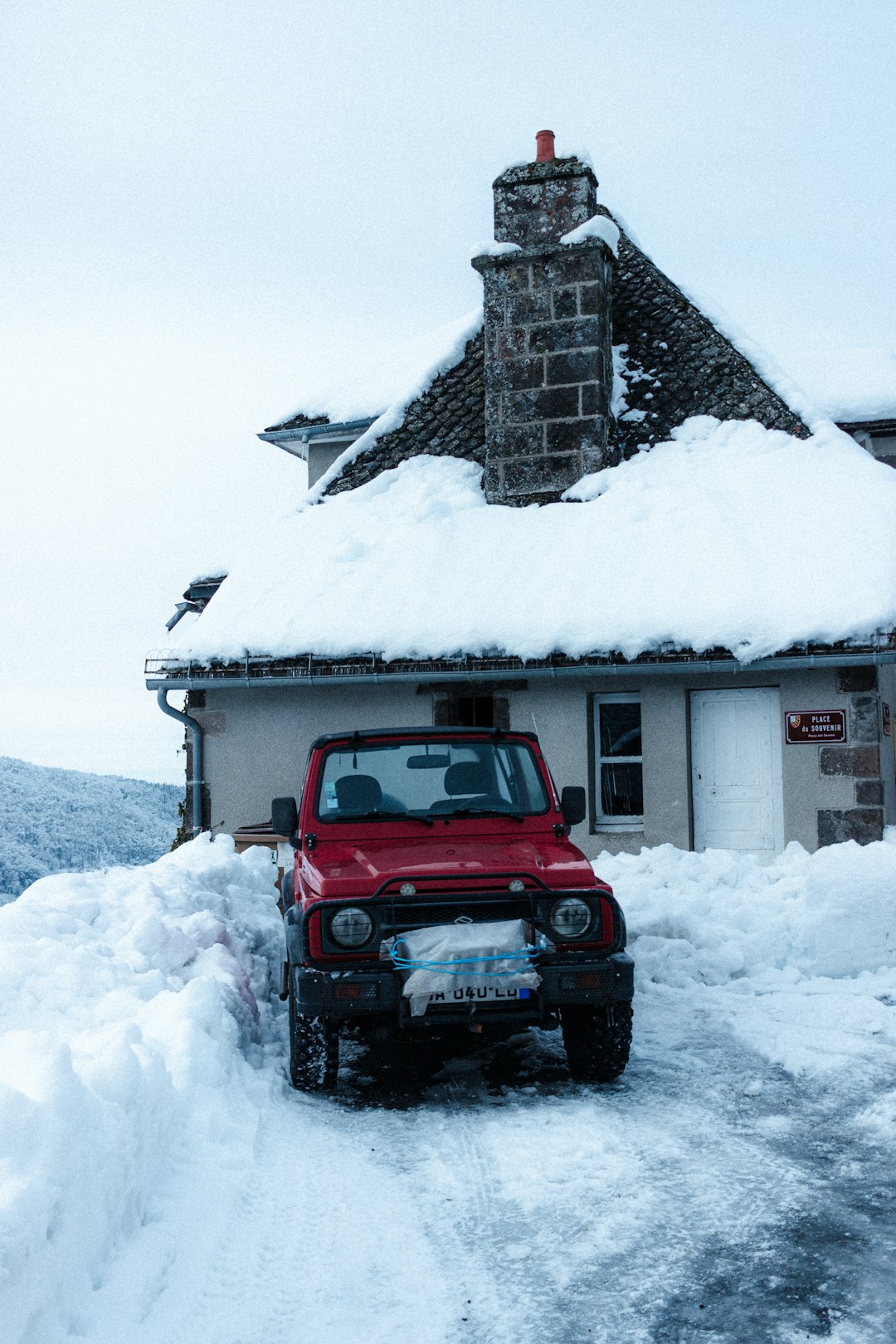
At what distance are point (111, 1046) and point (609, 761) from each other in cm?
857

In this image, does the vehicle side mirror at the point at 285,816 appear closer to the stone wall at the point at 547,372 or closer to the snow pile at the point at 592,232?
the stone wall at the point at 547,372

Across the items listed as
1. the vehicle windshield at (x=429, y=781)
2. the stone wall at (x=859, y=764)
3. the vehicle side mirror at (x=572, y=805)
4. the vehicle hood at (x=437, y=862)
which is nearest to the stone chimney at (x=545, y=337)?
the stone wall at (x=859, y=764)

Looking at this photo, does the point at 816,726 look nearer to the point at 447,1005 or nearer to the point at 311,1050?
the point at 447,1005

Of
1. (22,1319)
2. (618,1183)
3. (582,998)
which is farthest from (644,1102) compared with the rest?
(22,1319)

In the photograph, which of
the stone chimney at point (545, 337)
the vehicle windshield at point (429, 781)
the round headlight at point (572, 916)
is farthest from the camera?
the stone chimney at point (545, 337)

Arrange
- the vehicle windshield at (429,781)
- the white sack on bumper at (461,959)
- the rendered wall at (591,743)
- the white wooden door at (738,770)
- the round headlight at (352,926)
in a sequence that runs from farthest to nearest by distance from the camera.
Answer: the white wooden door at (738,770) → the rendered wall at (591,743) → the vehicle windshield at (429,781) → the round headlight at (352,926) → the white sack on bumper at (461,959)

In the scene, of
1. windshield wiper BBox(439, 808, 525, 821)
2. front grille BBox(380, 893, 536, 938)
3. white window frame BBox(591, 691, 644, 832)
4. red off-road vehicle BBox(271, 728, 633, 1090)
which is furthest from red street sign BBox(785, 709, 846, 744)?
front grille BBox(380, 893, 536, 938)

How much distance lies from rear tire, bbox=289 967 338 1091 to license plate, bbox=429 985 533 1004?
0.59 meters

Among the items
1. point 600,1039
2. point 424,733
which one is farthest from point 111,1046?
point 424,733

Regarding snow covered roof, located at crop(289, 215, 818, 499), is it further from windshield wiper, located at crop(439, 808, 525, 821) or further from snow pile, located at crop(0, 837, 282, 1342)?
windshield wiper, located at crop(439, 808, 525, 821)

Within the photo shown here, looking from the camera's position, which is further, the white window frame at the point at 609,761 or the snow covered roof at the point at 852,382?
the snow covered roof at the point at 852,382

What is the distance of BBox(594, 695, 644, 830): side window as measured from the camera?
12.8 meters

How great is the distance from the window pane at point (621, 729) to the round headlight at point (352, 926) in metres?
7.22

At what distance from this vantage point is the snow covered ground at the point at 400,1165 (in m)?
3.63
